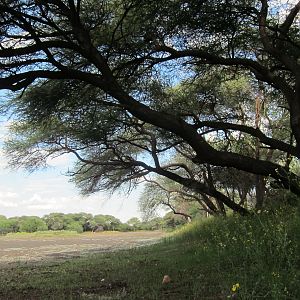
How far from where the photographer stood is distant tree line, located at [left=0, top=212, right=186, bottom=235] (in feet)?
194

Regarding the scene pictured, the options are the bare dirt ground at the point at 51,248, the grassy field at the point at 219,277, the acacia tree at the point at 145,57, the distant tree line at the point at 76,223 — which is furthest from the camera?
the distant tree line at the point at 76,223

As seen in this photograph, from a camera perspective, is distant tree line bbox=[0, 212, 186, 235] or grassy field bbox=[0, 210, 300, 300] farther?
distant tree line bbox=[0, 212, 186, 235]

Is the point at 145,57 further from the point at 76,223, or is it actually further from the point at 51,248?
the point at 76,223

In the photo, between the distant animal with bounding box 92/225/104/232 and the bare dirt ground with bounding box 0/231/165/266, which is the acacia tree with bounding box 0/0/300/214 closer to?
the bare dirt ground with bounding box 0/231/165/266

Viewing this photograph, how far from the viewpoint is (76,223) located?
212 feet

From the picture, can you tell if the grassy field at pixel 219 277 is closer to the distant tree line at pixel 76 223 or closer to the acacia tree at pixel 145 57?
the acacia tree at pixel 145 57

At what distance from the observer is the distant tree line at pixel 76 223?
194ft

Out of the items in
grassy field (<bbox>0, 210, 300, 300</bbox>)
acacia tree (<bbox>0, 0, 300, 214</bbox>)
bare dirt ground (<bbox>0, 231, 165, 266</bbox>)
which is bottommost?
grassy field (<bbox>0, 210, 300, 300</bbox>)

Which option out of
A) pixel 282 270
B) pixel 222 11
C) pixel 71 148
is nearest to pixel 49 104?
pixel 222 11

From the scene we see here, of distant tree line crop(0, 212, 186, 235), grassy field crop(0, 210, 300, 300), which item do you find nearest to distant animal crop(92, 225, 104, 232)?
distant tree line crop(0, 212, 186, 235)

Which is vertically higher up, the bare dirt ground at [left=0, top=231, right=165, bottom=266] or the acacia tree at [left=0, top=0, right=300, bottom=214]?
the acacia tree at [left=0, top=0, right=300, bottom=214]

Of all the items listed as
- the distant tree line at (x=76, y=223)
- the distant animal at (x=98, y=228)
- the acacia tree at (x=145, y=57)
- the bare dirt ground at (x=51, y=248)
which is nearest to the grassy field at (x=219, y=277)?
the acacia tree at (x=145, y=57)

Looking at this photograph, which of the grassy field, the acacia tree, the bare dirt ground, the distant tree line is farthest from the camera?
the distant tree line

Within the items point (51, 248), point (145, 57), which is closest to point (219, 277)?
point (145, 57)
